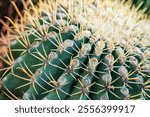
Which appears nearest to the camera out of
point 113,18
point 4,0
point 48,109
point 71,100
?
point 71,100

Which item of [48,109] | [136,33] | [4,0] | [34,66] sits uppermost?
[4,0]

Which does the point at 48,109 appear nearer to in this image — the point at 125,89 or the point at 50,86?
the point at 50,86

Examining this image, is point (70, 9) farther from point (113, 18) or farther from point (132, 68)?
point (132, 68)

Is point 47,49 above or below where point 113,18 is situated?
below

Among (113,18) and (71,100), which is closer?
(71,100)

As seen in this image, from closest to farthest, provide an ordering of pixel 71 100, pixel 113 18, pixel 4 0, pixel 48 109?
pixel 71 100 < pixel 48 109 < pixel 113 18 < pixel 4 0

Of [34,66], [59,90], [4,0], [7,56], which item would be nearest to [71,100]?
[59,90]
